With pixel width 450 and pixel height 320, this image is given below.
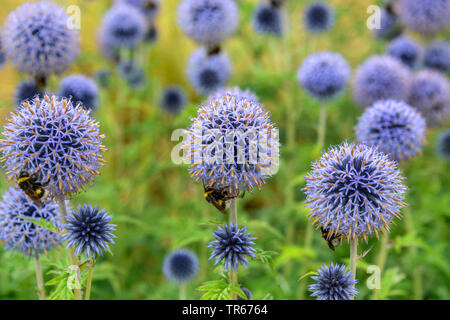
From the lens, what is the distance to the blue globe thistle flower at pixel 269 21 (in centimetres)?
446

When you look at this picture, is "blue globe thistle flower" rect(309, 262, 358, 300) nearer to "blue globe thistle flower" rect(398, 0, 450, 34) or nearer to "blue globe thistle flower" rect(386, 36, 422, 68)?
"blue globe thistle flower" rect(386, 36, 422, 68)

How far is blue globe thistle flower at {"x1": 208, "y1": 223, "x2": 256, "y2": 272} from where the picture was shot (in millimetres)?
1932

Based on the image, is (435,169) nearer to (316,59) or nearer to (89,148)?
(316,59)

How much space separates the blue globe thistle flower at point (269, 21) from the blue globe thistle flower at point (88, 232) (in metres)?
3.04

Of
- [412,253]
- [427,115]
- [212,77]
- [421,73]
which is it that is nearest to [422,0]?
[421,73]

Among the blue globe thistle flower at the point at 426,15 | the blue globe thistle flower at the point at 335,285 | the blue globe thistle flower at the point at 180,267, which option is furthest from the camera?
the blue globe thistle flower at the point at 426,15

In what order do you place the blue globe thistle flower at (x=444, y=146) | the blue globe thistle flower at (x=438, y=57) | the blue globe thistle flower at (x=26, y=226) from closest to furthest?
the blue globe thistle flower at (x=26, y=226), the blue globe thistle flower at (x=444, y=146), the blue globe thistle flower at (x=438, y=57)

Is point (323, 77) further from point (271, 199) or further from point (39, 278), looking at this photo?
point (39, 278)

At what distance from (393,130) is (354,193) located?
4.00 ft

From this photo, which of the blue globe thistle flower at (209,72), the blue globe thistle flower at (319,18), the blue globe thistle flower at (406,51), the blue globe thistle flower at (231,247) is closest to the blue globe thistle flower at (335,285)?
the blue globe thistle flower at (231,247)

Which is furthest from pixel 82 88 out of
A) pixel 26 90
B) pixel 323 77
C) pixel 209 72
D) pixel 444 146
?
pixel 444 146

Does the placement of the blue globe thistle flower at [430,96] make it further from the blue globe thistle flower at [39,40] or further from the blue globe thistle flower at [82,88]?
the blue globe thistle flower at [39,40]

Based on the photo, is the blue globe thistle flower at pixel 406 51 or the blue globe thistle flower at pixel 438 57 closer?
the blue globe thistle flower at pixel 406 51

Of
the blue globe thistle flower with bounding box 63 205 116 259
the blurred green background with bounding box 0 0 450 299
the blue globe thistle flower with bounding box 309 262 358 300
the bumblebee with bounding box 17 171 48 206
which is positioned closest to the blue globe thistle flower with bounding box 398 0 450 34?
the blurred green background with bounding box 0 0 450 299
